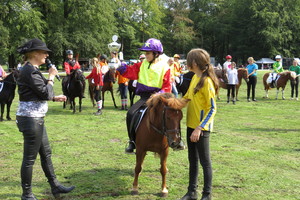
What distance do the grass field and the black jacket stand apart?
1.65 metres

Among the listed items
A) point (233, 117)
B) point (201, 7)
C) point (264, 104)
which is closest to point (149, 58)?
point (233, 117)

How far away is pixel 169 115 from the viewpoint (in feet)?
14.7

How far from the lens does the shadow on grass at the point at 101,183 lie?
520 centimetres

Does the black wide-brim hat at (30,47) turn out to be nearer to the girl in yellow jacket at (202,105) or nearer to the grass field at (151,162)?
the girl in yellow jacket at (202,105)

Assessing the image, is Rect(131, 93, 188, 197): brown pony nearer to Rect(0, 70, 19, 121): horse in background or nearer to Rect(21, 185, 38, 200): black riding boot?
Rect(21, 185, 38, 200): black riding boot

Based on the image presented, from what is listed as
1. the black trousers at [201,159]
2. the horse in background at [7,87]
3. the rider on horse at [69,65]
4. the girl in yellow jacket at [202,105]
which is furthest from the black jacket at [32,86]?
the rider on horse at [69,65]

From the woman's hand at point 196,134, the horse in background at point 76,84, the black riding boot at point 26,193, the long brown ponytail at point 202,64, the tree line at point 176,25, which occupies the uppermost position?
the tree line at point 176,25

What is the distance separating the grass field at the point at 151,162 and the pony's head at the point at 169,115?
1147 mm

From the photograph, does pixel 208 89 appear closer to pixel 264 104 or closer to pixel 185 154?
pixel 185 154

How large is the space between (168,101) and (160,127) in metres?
0.47

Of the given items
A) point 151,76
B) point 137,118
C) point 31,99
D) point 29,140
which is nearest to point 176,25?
point 151,76

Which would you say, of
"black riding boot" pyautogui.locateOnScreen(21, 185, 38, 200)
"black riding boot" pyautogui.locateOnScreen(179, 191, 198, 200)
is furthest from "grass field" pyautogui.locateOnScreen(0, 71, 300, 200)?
"black riding boot" pyautogui.locateOnScreen(21, 185, 38, 200)

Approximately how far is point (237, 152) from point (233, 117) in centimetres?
509

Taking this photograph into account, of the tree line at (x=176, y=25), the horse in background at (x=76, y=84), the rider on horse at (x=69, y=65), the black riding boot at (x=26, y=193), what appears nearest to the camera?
the black riding boot at (x=26, y=193)
